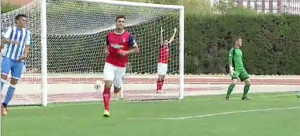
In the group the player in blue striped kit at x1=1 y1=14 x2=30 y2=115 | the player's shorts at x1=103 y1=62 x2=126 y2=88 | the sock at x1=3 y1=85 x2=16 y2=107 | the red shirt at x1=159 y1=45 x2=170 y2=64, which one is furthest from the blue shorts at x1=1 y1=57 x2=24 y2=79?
the red shirt at x1=159 y1=45 x2=170 y2=64

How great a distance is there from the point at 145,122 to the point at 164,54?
37.5 ft

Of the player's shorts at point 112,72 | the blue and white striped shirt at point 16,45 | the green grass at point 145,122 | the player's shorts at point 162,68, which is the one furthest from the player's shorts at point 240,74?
the blue and white striped shirt at point 16,45

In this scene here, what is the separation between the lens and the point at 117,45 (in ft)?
45.6

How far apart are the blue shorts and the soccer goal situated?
8.56ft

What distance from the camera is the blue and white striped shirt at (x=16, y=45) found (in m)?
14.1

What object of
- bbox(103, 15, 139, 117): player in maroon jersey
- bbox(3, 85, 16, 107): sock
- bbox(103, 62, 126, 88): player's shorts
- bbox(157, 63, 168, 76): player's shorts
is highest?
bbox(103, 15, 139, 117): player in maroon jersey

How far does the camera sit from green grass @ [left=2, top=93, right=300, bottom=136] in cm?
1037

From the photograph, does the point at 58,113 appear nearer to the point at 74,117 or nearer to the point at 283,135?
the point at 74,117

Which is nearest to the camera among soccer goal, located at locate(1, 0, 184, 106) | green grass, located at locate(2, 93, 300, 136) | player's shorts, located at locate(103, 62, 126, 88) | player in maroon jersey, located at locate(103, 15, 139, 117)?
green grass, located at locate(2, 93, 300, 136)

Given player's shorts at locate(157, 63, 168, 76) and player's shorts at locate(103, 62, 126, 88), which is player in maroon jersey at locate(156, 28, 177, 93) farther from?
player's shorts at locate(103, 62, 126, 88)

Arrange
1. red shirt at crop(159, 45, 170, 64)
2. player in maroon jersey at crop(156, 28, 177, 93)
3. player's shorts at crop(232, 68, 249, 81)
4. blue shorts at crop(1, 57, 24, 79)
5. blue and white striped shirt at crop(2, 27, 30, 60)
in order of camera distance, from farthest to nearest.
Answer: red shirt at crop(159, 45, 170, 64), player in maroon jersey at crop(156, 28, 177, 93), player's shorts at crop(232, 68, 249, 81), blue and white striped shirt at crop(2, 27, 30, 60), blue shorts at crop(1, 57, 24, 79)

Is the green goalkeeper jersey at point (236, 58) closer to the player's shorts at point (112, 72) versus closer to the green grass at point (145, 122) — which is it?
the green grass at point (145, 122)

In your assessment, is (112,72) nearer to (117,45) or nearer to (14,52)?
(117,45)

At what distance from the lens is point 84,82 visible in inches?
872
